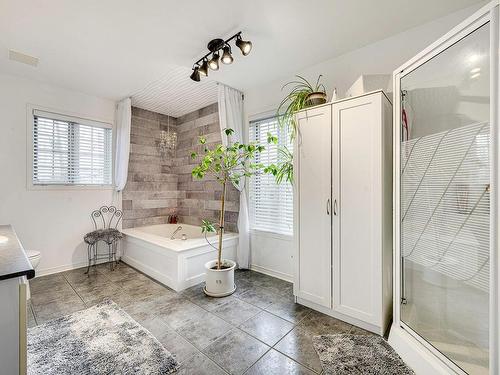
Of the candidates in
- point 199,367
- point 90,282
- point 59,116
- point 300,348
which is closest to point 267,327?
point 300,348

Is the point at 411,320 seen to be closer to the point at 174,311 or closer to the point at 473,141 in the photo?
the point at 473,141

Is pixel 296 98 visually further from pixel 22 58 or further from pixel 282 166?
pixel 22 58

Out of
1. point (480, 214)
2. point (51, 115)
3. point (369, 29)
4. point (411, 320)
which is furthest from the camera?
point (51, 115)

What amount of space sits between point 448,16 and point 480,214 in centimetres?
176

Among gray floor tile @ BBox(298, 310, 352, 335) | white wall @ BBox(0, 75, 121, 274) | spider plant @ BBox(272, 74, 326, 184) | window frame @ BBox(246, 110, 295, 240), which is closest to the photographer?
gray floor tile @ BBox(298, 310, 352, 335)

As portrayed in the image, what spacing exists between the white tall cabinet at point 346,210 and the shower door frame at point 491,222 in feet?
0.33

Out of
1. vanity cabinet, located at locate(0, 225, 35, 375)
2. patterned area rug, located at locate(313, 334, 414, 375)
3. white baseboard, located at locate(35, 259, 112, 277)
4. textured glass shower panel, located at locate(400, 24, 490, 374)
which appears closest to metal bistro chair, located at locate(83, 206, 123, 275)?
white baseboard, located at locate(35, 259, 112, 277)

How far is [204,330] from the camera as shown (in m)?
1.96

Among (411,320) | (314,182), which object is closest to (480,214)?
(411,320)

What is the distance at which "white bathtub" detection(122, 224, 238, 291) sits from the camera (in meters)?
2.72

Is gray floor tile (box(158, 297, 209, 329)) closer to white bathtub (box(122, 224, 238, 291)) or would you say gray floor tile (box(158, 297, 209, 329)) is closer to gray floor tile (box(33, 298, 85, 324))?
white bathtub (box(122, 224, 238, 291))

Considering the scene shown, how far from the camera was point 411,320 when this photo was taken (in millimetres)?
1748

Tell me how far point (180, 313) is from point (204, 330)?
389mm

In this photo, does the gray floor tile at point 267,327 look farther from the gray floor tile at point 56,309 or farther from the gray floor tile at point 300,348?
the gray floor tile at point 56,309
